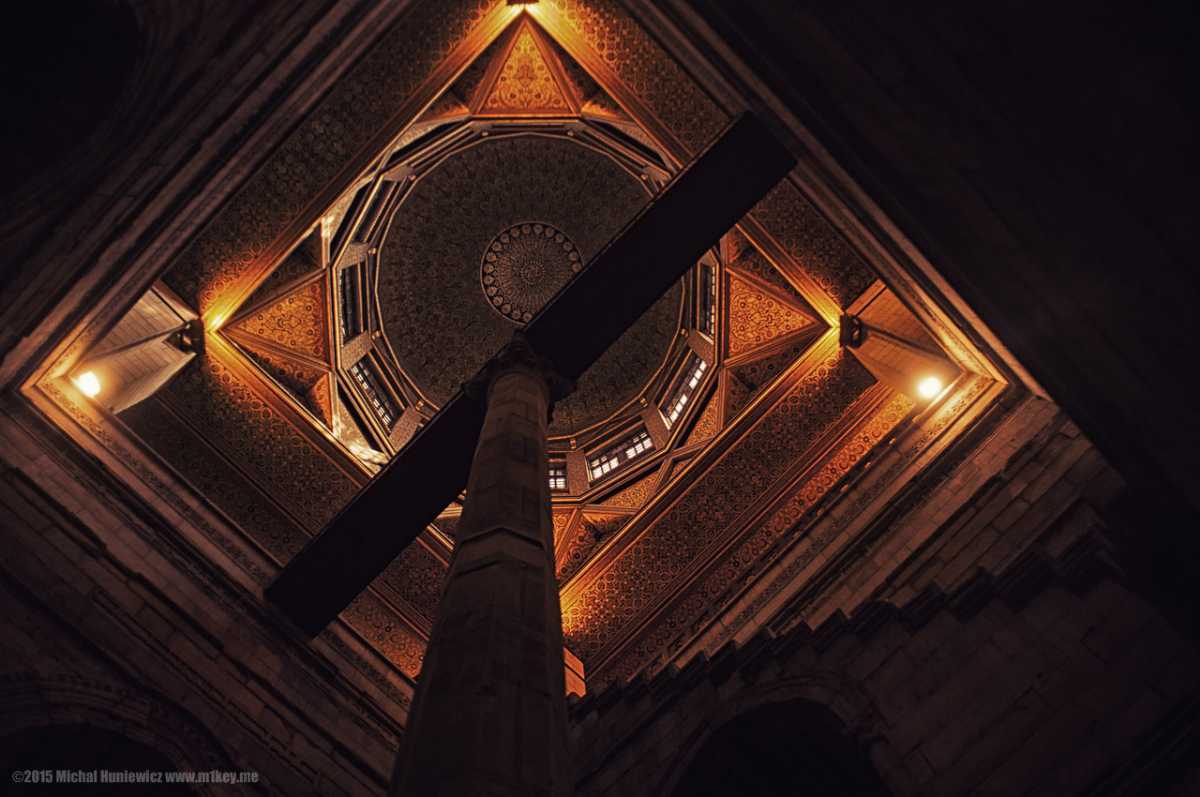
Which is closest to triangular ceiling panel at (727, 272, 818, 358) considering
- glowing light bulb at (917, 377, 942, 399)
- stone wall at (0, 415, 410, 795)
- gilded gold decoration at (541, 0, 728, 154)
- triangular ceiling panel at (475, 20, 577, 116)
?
glowing light bulb at (917, 377, 942, 399)

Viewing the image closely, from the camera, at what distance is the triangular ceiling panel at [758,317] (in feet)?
37.2

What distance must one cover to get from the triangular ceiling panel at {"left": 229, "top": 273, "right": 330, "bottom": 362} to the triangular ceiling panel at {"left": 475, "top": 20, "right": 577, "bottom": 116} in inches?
157

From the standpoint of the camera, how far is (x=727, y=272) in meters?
12.2

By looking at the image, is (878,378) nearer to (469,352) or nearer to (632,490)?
(632,490)

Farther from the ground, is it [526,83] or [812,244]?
[526,83]

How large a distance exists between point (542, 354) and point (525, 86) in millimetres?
4980

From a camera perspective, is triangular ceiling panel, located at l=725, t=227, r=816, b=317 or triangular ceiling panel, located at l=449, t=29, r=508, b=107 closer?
triangular ceiling panel, located at l=449, t=29, r=508, b=107

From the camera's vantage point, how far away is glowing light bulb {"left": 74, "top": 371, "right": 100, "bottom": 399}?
780 centimetres

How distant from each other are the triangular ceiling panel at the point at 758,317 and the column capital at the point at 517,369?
4929 mm

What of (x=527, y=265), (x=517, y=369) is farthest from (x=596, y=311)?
→ (x=527, y=265)

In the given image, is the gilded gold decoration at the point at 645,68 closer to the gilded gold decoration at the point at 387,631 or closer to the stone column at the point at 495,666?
the stone column at the point at 495,666

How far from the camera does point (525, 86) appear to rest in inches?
430

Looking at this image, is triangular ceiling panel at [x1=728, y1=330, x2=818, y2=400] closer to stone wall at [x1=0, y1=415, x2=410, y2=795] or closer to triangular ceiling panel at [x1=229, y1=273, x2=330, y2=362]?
triangular ceiling panel at [x1=229, y1=273, x2=330, y2=362]

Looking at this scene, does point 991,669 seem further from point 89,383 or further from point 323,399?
point 323,399
